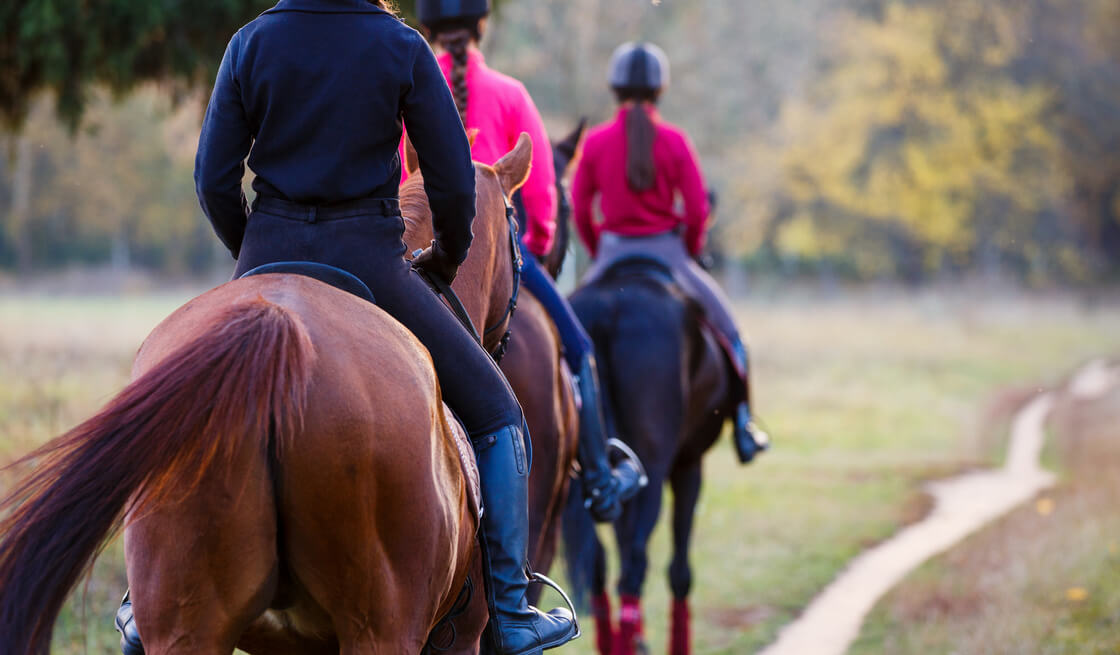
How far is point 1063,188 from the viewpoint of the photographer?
31219 millimetres

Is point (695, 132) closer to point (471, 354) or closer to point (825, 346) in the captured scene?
point (825, 346)

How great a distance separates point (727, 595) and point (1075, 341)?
24214 millimetres

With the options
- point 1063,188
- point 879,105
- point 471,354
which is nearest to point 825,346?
point 879,105

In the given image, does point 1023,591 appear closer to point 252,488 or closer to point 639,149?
point 639,149

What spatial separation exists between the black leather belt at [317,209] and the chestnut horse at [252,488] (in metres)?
0.29

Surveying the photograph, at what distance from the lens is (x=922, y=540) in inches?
427

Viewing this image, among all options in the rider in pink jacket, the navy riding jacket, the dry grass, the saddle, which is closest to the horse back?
the saddle

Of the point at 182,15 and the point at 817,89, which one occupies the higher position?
the point at 182,15

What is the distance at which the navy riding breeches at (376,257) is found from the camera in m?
3.15

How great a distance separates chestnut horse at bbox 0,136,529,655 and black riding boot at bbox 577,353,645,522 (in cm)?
283

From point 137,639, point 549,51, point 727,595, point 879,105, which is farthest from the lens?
point 879,105

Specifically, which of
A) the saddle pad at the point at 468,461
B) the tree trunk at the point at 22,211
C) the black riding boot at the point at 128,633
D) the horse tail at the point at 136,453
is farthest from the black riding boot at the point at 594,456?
the tree trunk at the point at 22,211

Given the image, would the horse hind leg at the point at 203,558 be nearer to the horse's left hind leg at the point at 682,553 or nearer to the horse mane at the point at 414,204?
the horse mane at the point at 414,204

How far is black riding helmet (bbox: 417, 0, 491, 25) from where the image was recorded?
5.12 meters
